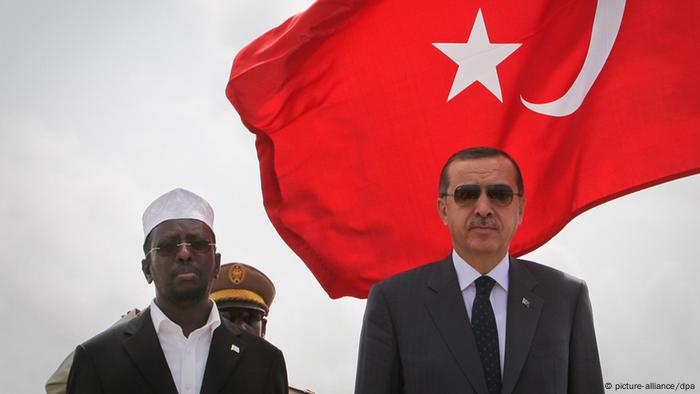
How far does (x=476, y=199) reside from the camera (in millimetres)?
6539

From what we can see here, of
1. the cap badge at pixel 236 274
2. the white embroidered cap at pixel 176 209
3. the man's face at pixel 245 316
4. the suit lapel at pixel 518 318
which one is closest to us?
the suit lapel at pixel 518 318

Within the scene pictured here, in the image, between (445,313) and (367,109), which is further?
(367,109)

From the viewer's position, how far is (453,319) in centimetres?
621

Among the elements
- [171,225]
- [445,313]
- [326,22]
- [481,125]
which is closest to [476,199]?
[445,313]

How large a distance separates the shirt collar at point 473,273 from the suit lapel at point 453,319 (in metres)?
0.04

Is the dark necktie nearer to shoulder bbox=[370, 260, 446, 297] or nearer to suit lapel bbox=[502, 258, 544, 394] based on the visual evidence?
suit lapel bbox=[502, 258, 544, 394]

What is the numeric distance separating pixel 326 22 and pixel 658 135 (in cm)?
351

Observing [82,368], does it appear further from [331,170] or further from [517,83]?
[517,83]

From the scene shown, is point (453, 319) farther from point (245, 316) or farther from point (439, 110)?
point (245, 316)

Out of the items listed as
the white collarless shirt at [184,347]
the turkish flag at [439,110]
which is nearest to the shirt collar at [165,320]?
the white collarless shirt at [184,347]

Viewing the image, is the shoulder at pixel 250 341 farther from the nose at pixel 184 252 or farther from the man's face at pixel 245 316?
the man's face at pixel 245 316

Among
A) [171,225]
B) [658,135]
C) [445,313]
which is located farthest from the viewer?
[658,135]

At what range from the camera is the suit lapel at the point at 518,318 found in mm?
5980

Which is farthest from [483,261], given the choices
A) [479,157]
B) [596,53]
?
[596,53]
